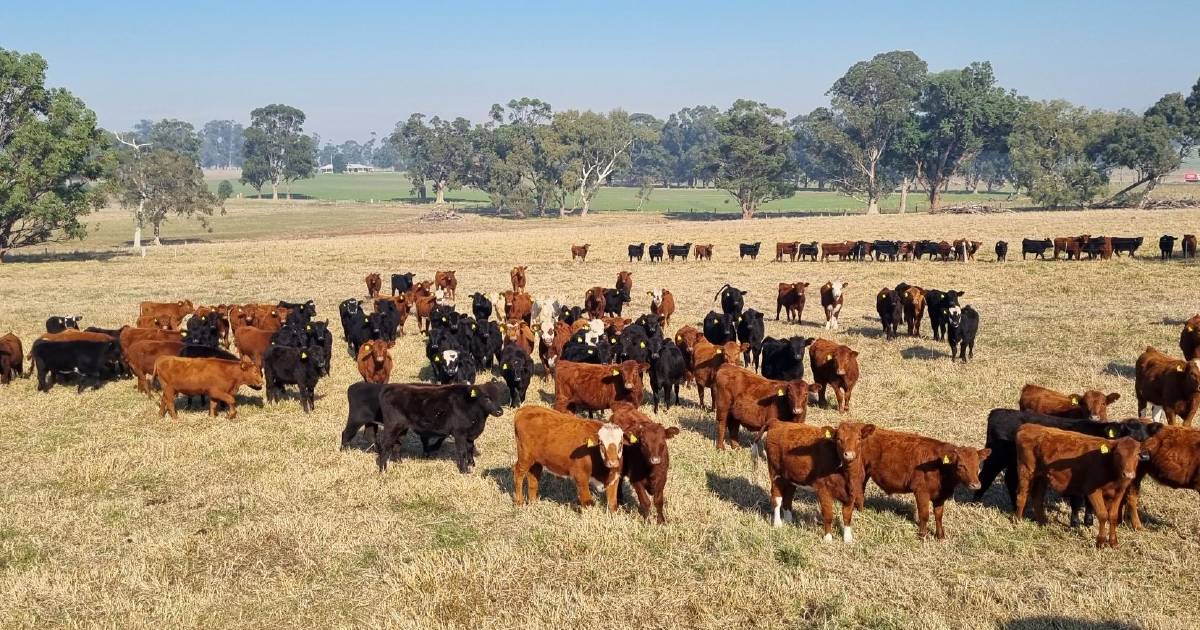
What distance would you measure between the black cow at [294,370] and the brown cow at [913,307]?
40.3ft

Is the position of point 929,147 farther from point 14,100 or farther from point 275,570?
point 275,570

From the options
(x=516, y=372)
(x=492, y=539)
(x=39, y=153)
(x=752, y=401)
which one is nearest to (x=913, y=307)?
(x=752, y=401)

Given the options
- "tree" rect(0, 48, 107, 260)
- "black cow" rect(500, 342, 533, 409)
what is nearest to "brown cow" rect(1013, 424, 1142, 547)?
"black cow" rect(500, 342, 533, 409)

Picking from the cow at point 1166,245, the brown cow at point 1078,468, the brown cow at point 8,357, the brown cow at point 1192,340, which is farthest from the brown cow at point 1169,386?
the cow at point 1166,245

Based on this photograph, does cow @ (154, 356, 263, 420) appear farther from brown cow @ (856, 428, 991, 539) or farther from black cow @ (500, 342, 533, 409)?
brown cow @ (856, 428, 991, 539)

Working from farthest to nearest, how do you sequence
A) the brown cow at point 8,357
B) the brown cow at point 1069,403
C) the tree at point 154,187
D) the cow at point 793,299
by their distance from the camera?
the tree at point 154,187, the cow at point 793,299, the brown cow at point 8,357, the brown cow at point 1069,403

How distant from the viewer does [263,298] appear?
88.3 feet

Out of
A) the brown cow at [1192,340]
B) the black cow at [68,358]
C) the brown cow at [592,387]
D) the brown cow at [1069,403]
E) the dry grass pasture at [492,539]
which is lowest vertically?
the dry grass pasture at [492,539]

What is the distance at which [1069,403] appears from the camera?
9.69 m

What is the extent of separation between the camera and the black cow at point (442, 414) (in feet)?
32.5

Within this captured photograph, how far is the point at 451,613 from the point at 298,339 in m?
9.38

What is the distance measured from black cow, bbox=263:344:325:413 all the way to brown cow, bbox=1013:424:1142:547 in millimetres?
9625

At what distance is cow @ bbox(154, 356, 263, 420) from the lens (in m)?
12.3

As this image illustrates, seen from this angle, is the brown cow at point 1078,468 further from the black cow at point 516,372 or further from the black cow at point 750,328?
the black cow at point 750,328
